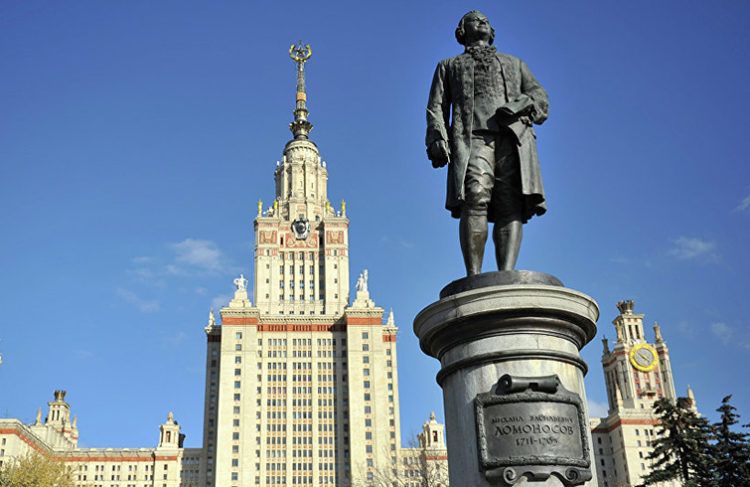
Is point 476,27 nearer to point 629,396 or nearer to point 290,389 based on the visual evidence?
point 290,389

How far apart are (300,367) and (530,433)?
11486cm

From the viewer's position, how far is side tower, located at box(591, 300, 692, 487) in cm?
12275

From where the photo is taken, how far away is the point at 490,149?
9.94m

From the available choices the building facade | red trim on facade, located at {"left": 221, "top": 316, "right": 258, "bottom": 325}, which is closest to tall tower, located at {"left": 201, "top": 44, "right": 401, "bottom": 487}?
red trim on facade, located at {"left": 221, "top": 316, "right": 258, "bottom": 325}

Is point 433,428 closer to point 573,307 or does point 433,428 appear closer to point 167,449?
point 167,449

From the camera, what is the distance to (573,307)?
8.84m

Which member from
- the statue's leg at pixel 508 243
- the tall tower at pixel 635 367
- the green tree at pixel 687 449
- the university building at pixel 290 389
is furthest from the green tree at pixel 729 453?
the tall tower at pixel 635 367

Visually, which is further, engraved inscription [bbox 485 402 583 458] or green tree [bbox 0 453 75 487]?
green tree [bbox 0 453 75 487]

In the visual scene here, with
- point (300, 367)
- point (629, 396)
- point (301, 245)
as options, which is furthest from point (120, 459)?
point (629, 396)

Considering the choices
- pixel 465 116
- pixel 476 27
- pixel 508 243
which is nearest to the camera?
pixel 508 243

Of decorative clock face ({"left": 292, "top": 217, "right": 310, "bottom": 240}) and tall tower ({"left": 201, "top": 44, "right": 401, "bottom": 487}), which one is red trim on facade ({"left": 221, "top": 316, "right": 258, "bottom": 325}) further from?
decorative clock face ({"left": 292, "top": 217, "right": 310, "bottom": 240})

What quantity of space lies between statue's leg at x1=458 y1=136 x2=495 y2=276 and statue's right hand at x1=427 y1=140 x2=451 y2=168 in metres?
0.31

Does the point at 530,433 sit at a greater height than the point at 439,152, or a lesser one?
lesser

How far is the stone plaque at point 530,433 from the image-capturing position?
8109 mm
